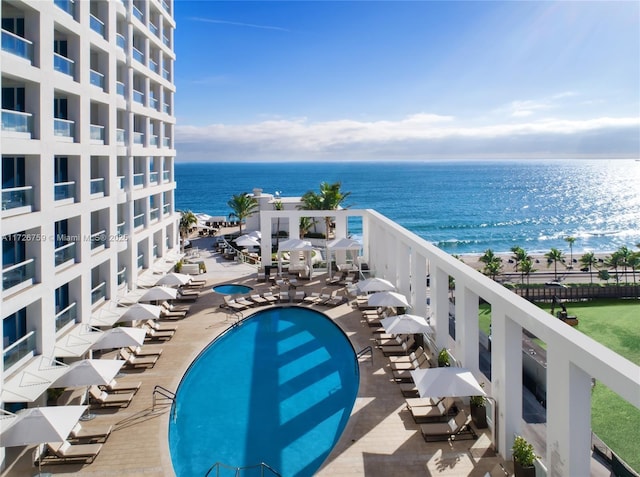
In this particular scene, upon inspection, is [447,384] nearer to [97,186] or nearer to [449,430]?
[449,430]

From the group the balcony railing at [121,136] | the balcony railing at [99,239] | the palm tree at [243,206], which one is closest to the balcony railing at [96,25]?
the balcony railing at [121,136]

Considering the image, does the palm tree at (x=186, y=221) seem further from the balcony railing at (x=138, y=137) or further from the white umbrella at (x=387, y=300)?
the white umbrella at (x=387, y=300)

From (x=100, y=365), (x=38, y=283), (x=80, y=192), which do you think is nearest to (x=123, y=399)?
(x=100, y=365)

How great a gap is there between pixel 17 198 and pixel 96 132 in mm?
6800

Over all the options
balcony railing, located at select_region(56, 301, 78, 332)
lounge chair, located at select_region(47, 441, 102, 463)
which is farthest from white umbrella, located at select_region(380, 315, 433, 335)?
balcony railing, located at select_region(56, 301, 78, 332)

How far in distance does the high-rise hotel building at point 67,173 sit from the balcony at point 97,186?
0.08 m

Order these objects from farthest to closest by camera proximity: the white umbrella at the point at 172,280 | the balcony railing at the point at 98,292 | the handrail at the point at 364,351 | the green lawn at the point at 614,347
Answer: the white umbrella at the point at 172,280 < the balcony railing at the point at 98,292 < the handrail at the point at 364,351 < the green lawn at the point at 614,347

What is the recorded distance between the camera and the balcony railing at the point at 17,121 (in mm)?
12448

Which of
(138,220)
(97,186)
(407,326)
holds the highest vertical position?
(97,186)

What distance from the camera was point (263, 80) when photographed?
12669cm

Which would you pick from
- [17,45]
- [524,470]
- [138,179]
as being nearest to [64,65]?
[17,45]

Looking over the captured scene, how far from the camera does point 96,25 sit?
62.4ft

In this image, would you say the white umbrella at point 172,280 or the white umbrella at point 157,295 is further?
the white umbrella at point 172,280

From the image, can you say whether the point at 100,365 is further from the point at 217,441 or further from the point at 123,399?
the point at 217,441
